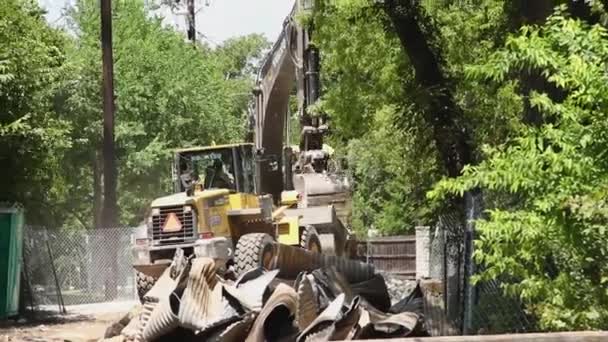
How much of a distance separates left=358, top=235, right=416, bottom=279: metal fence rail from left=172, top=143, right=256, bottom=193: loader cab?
9.01 m

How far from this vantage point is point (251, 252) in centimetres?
1606

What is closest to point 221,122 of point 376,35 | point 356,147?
point 356,147

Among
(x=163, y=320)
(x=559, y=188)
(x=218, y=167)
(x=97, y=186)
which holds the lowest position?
(x=163, y=320)

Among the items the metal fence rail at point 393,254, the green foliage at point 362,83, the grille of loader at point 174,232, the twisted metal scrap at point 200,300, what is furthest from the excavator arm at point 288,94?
the twisted metal scrap at point 200,300

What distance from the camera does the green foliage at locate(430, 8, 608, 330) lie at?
6.77m

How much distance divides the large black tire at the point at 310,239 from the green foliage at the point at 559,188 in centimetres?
1283

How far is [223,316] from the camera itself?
34.8 ft

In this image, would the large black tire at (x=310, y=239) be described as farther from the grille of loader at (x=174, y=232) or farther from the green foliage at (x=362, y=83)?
the grille of loader at (x=174, y=232)

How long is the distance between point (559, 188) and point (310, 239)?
13.9 metres

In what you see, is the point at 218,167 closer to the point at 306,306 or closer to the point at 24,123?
the point at 24,123

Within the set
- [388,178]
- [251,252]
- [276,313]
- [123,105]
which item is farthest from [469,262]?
[388,178]

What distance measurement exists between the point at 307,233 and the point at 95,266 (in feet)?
28.7

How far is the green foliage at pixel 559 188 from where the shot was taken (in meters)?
6.77

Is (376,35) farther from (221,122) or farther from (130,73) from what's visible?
(221,122)
